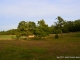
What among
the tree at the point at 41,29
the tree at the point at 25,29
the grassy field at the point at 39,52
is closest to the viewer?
the grassy field at the point at 39,52

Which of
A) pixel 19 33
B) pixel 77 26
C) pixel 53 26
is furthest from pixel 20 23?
pixel 77 26

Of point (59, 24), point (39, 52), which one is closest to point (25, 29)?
point (59, 24)

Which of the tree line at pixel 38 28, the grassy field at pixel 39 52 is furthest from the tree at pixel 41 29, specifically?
the grassy field at pixel 39 52

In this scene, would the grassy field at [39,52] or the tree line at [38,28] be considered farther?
the tree line at [38,28]

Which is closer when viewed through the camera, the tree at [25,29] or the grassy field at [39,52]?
the grassy field at [39,52]

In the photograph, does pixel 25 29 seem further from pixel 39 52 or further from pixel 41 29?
pixel 39 52

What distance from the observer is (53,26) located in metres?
92.1

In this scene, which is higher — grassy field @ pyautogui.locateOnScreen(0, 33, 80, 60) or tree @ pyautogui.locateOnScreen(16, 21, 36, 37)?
tree @ pyautogui.locateOnScreen(16, 21, 36, 37)

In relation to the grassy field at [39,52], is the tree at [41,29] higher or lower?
higher

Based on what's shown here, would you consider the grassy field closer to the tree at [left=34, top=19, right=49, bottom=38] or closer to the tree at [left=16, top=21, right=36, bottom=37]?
the tree at [left=34, top=19, right=49, bottom=38]

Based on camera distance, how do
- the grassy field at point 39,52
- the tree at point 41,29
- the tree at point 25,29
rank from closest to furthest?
1. the grassy field at point 39,52
2. the tree at point 41,29
3. the tree at point 25,29

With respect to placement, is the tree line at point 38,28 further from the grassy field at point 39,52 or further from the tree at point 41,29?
the grassy field at point 39,52

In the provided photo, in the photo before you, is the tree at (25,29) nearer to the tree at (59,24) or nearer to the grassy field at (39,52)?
the tree at (59,24)

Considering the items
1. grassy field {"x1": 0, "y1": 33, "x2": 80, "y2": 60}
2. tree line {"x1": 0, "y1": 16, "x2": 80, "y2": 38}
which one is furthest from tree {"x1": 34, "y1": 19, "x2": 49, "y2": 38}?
grassy field {"x1": 0, "y1": 33, "x2": 80, "y2": 60}
